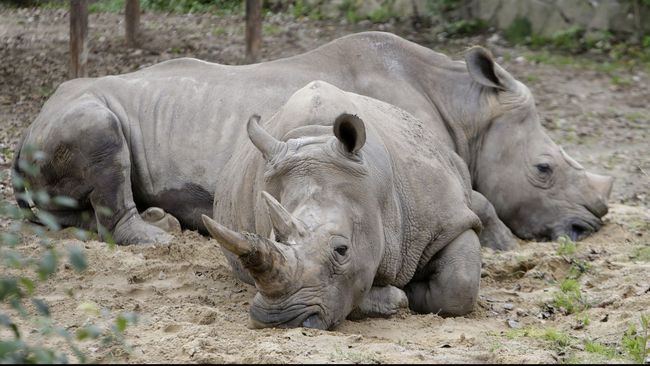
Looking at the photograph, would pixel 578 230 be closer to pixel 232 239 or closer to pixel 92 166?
pixel 92 166

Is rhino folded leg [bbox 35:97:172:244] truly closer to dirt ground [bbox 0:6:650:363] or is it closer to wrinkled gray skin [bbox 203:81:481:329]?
dirt ground [bbox 0:6:650:363]

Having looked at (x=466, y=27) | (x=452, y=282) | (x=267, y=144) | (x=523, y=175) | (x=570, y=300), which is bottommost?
(x=466, y=27)

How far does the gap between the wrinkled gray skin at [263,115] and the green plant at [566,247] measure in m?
0.39

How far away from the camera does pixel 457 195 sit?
6.45m

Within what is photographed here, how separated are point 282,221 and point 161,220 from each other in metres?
3.06

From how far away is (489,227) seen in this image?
811 cm

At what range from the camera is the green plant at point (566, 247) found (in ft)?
25.3

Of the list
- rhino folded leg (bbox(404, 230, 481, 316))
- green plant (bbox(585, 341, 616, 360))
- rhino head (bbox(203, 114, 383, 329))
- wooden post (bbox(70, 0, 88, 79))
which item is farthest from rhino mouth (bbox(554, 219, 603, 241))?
wooden post (bbox(70, 0, 88, 79))

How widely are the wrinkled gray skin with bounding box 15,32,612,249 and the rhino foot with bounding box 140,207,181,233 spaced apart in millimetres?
31

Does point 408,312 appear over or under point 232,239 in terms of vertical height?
under

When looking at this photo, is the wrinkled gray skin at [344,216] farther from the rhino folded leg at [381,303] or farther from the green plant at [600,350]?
the green plant at [600,350]

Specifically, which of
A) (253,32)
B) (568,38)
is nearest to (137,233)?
(253,32)

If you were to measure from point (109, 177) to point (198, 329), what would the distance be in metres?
3.09

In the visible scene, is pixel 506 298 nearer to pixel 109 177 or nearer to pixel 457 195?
pixel 457 195
